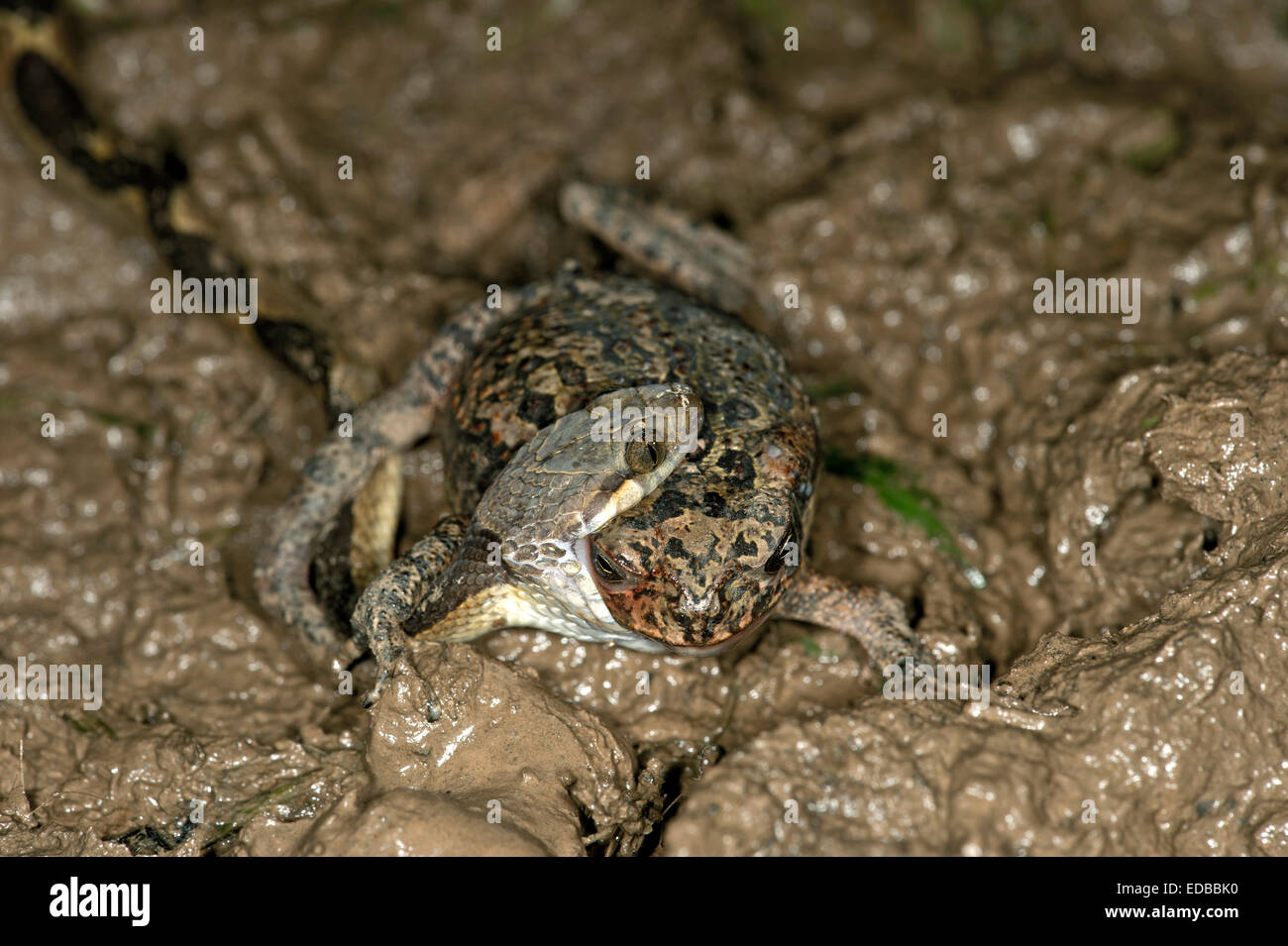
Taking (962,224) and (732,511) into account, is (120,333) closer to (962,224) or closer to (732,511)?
(732,511)

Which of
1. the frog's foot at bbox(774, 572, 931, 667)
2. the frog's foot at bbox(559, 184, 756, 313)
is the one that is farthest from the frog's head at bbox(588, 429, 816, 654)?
the frog's foot at bbox(559, 184, 756, 313)

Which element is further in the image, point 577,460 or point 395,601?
point 395,601

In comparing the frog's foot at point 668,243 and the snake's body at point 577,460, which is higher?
the frog's foot at point 668,243

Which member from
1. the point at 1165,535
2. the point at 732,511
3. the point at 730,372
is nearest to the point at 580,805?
the point at 732,511

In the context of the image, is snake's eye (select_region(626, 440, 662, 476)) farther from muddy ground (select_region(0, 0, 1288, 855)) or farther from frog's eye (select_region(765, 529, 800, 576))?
muddy ground (select_region(0, 0, 1288, 855))
